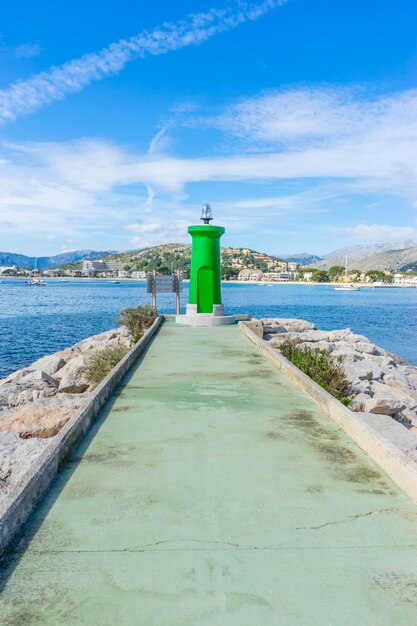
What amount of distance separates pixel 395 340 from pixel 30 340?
23.0 meters

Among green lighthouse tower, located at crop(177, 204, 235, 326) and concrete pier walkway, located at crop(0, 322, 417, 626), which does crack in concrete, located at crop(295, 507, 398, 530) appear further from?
green lighthouse tower, located at crop(177, 204, 235, 326)

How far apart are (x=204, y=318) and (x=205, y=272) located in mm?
1523

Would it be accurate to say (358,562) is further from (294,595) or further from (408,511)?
(408,511)

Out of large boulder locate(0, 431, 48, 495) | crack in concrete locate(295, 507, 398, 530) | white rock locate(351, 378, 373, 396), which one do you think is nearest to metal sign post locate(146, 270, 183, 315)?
white rock locate(351, 378, 373, 396)

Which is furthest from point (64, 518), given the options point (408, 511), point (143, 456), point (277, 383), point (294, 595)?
point (277, 383)

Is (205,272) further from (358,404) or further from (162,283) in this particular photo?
(358,404)

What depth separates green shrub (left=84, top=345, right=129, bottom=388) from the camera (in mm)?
10555

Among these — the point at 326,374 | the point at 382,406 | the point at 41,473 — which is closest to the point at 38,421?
the point at 41,473

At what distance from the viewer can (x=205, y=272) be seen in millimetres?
17000

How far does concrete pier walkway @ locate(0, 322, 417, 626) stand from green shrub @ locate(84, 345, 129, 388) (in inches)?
174

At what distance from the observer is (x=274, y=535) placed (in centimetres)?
359

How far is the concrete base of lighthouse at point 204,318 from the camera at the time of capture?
1645 centimetres

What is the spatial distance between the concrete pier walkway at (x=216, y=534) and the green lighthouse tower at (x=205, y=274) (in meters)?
10.7

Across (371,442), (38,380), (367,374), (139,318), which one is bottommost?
(38,380)
